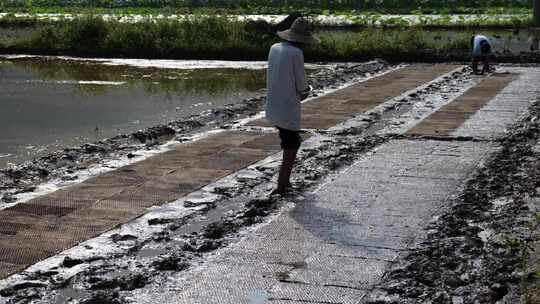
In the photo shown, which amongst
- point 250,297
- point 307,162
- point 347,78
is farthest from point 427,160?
point 347,78

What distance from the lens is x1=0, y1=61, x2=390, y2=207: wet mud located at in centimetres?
903

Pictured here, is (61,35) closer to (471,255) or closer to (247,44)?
(247,44)

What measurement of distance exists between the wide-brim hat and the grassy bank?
1374 cm

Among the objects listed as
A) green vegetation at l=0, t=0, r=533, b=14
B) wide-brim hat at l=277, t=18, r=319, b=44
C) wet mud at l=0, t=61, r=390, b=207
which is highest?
wide-brim hat at l=277, t=18, r=319, b=44

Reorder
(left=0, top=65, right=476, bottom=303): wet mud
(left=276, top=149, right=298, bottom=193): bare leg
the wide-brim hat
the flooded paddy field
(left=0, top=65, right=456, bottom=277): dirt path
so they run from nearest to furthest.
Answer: (left=0, top=65, right=476, bottom=303): wet mud, (left=0, top=65, right=456, bottom=277): dirt path, the wide-brim hat, (left=276, top=149, right=298, bottom=193): bare leg, the flooded paddy field

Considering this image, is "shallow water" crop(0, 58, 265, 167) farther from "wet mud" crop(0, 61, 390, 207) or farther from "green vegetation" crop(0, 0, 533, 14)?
"green vegetation" crop(0, 0, 533, 14)

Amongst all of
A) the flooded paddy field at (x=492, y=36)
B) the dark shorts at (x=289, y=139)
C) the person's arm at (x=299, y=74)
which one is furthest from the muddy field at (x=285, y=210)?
the flooded paddy field at (x=492, y=36)

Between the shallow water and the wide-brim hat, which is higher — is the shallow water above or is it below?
below

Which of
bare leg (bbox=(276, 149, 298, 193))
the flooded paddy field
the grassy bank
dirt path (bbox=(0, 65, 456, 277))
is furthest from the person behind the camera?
the flooded paddy field

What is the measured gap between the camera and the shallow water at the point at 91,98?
12.1 metres

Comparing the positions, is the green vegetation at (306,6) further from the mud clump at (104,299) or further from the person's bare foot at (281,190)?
the mud clump at (104,299)

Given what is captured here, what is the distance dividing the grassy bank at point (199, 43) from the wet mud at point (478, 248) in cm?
1324

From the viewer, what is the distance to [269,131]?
11.9m

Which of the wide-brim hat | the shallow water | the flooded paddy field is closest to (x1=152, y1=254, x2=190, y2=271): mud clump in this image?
the wide-brim hat
